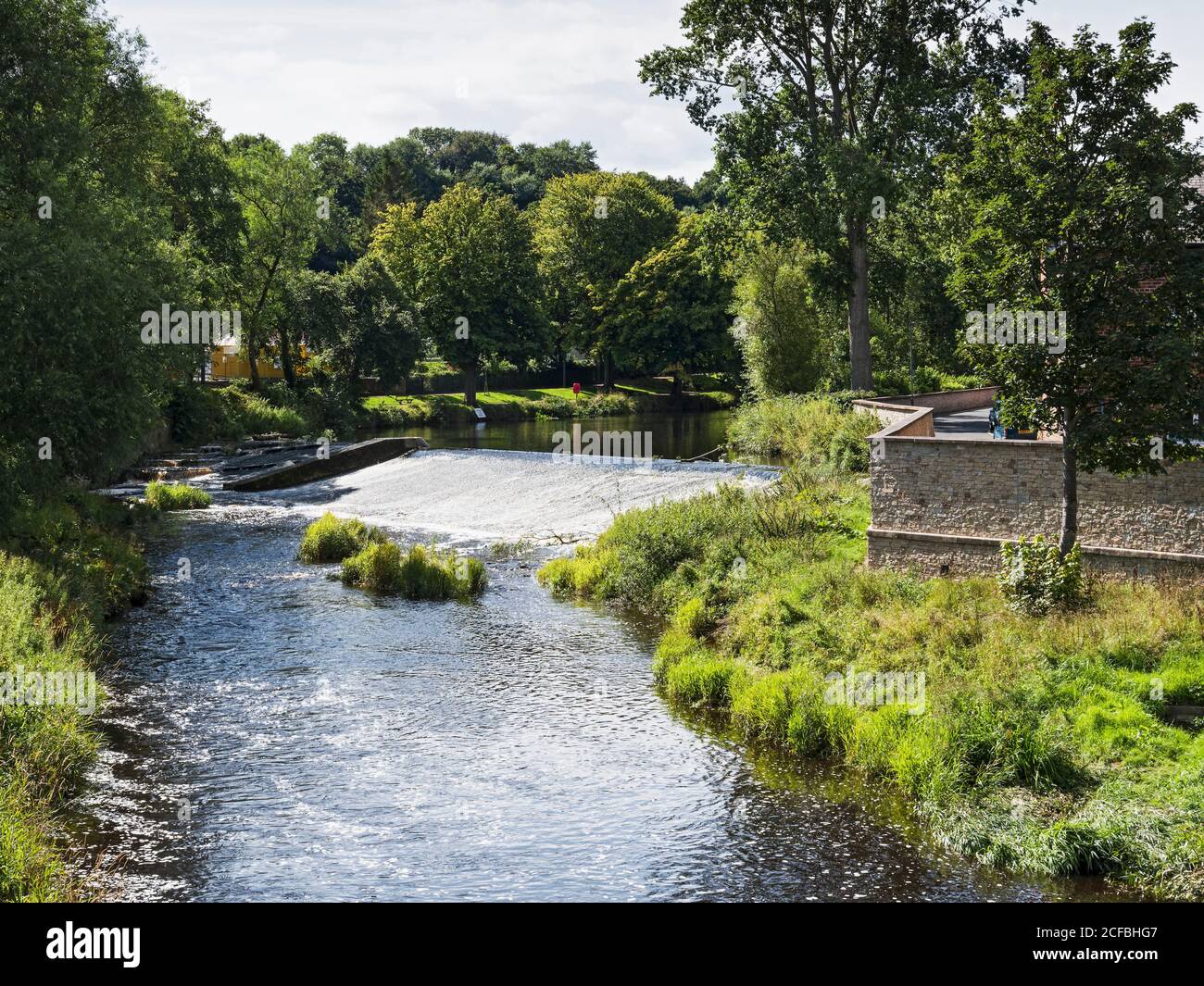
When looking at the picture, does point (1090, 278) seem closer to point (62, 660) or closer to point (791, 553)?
point (791, 553)

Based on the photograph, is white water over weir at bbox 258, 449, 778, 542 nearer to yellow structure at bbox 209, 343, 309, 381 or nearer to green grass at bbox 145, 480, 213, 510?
green grass at bbox 145, 480, 213, 510

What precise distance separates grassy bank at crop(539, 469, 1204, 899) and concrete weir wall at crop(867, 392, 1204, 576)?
65 cm

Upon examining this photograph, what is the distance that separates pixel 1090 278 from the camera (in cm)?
1631

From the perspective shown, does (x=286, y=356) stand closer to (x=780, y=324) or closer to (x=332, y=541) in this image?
(x=780, y=324)

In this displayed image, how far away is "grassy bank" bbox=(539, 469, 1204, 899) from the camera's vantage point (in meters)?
11.4

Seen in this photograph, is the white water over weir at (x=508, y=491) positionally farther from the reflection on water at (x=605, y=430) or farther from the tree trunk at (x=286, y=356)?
the tree trunk at (x=286, y=356)

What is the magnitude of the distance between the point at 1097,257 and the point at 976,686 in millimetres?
6773

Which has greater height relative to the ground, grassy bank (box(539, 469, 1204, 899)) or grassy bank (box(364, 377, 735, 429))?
grassy bank (box(364, 377, 735, 429))


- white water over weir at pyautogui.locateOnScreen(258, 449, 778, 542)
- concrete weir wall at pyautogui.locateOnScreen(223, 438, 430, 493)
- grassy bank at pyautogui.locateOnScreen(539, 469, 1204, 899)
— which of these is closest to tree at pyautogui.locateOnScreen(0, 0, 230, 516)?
concrete weir wall at pyautogui.locateOnScreen(223, 438, 430, 493)

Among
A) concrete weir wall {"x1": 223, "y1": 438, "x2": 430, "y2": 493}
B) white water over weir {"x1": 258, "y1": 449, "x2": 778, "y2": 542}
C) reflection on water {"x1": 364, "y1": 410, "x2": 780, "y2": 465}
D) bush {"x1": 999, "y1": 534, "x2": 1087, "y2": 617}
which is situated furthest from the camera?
reflection on water {"x1": 364, "y1": 410, "x2": 780, "y2": 465}

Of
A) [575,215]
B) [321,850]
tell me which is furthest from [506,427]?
[321,850]

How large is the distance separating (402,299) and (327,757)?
54.2 metres

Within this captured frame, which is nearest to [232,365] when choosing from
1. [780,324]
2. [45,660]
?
[780,324]

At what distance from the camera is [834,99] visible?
40.0 meters
